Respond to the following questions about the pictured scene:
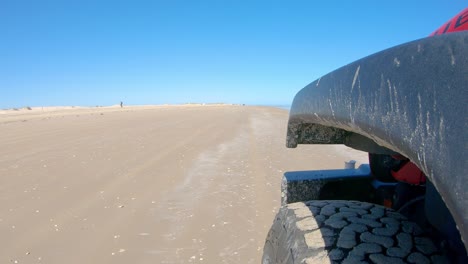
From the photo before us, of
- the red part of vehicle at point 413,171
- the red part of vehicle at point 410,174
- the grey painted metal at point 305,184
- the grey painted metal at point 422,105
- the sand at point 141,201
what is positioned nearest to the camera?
the grey painted metal at point 422,105

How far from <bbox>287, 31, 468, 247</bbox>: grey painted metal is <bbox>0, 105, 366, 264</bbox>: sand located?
7.23ft

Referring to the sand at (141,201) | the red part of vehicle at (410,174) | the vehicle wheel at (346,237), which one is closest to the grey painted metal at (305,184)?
the red part of vehicle at (410,174)

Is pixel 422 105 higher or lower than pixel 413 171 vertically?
higher

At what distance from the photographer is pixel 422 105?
0.62m

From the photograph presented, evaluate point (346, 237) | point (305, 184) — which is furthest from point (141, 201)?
point (346, 237)

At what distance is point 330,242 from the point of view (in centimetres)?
122

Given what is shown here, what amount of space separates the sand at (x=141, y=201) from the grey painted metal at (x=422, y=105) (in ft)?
7.23

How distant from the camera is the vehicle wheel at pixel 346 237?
114 cm

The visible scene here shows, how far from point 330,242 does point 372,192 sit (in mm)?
1101

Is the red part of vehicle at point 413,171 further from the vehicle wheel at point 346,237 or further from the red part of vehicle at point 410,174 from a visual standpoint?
the vehicle wheel at point 346,237

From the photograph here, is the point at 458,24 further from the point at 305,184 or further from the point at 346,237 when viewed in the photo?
the point at 305,184

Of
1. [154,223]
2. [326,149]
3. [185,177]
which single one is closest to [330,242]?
[154,223]

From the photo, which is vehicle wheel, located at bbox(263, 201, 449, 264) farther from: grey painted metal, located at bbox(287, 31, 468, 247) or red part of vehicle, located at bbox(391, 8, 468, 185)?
grey painted metal, located at bbox(287, 31, 468, 247)

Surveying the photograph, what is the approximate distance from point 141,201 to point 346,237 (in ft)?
11.0
